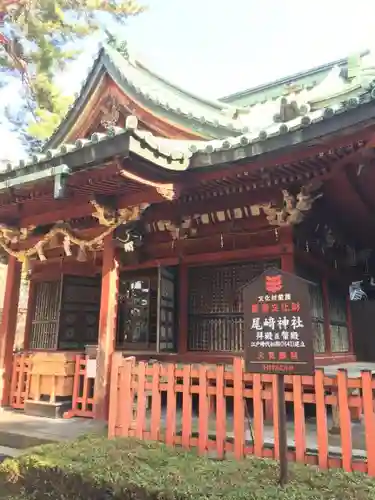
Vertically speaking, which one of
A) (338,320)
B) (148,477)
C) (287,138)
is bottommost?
(148,477)

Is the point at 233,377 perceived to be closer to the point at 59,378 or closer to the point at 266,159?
the point at 266,159

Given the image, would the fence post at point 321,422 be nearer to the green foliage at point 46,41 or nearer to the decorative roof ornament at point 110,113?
the decorative roof ornament at point 110,113

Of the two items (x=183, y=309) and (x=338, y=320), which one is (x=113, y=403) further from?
(x=338, y=320)

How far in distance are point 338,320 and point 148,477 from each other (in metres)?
7.02

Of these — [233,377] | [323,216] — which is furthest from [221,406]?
[323,216]

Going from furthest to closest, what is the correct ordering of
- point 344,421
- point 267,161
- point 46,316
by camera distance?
point 46,316, point 267,161, point 344,421

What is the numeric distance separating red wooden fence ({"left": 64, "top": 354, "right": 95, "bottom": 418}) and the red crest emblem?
4207mm

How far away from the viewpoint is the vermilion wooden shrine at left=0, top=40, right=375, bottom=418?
5793 mm

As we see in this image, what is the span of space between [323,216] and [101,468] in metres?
5.82

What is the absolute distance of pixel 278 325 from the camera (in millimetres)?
4094

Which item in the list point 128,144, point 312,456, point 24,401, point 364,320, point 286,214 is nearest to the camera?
point 312,456

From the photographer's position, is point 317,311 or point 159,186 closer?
point 159,186

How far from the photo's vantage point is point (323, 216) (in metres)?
8.05

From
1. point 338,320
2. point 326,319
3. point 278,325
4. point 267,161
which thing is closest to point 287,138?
point 267,161
